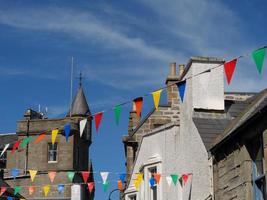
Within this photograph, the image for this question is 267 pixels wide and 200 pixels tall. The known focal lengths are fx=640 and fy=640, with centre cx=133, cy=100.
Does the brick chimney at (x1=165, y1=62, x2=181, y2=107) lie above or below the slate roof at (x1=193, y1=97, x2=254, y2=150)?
above

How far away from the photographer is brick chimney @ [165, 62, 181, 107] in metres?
21.0

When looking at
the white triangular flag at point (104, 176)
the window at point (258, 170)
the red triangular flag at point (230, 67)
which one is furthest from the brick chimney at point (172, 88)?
the window at point (258, 170)

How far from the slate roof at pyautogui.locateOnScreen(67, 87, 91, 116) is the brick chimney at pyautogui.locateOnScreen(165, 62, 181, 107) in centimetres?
3355

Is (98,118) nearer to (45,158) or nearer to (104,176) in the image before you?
(104,176)

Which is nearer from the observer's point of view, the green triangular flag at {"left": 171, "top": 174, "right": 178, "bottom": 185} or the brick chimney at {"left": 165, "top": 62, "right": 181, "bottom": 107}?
the green triangular flag at {"left": 171, "top": 174, "right": 178, "bottom": 185}

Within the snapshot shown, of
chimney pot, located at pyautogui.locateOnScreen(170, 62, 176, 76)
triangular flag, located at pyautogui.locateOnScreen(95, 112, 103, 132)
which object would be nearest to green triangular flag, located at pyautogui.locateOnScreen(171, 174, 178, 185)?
triangular flag, located at pyautogui.locateOnScreen(95, 112, 103, 132)

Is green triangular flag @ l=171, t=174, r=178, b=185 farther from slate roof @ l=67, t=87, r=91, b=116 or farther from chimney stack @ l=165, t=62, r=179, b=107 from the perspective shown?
slate roof @ l=67, t=87, r=91, b=116

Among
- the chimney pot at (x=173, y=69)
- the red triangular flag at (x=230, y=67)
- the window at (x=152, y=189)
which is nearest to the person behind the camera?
the red triangular flag at (x=230, y=67)

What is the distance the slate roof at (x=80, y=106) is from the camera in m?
55.4

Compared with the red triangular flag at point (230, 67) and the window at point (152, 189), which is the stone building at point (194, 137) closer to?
the window at point (152, 189)

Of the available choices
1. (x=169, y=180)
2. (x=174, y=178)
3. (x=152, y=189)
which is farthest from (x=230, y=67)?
(x=152, y=189)

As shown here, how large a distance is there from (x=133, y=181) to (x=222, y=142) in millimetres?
7037

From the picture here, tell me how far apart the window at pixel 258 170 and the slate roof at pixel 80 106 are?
45674mm

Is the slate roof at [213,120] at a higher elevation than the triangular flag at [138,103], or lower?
lower
